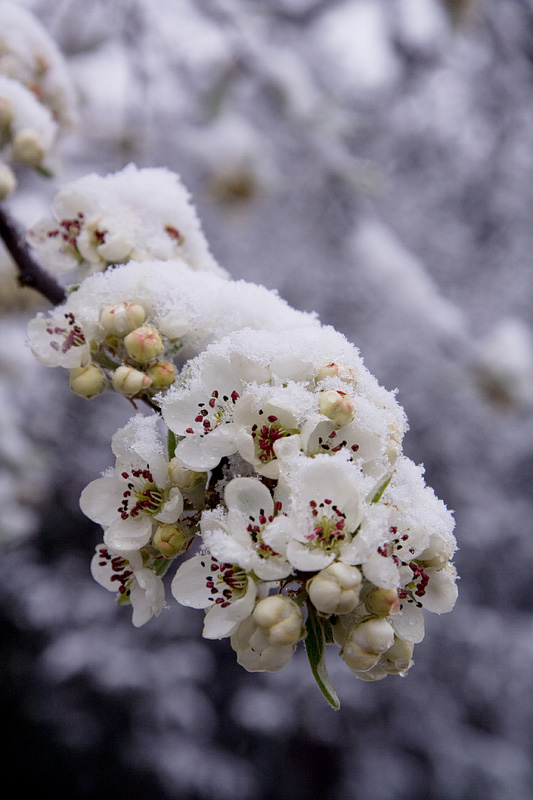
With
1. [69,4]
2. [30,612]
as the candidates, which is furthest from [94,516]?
[30,612]

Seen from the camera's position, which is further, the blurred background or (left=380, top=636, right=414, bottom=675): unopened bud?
the blurred background

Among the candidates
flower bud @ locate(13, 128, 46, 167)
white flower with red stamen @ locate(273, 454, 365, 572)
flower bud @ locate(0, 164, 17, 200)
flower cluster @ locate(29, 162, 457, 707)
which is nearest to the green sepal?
flower cluster @ locate(29, 162, 457, 707)

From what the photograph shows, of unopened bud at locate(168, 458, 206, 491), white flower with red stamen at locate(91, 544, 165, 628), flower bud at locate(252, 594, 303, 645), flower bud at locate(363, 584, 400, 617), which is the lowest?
white flower with red stamen at locate(91, 544, 165, 628)

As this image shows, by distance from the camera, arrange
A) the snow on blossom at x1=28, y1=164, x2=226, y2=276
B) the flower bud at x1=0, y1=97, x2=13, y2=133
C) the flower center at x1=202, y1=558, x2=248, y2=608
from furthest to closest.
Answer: the flower bud at x1=0, y1=97, x2=13, y2=133 < the snow on blossom at x1=28, y1=164, x2=226, y2=276 < the flower center at x1=202, y1=558, x2=248, y2=608

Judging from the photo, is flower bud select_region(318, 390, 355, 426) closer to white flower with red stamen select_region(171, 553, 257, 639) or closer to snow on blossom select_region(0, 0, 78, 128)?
white flower with red stamen select_region(171, 553, 257, 639)

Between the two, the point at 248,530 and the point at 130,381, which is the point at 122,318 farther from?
the point at 248,530

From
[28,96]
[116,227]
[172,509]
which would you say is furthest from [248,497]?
[28,96]
